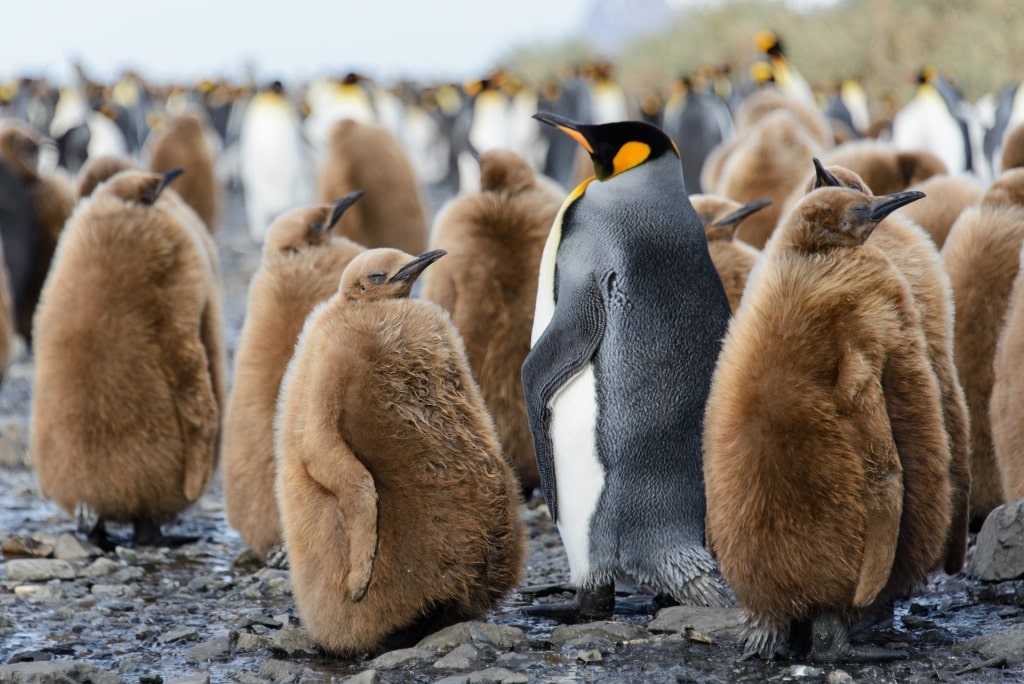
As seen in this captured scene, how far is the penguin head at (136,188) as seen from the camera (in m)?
5.00

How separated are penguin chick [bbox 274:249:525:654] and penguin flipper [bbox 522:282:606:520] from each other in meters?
0.34

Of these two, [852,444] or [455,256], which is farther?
[455,256]

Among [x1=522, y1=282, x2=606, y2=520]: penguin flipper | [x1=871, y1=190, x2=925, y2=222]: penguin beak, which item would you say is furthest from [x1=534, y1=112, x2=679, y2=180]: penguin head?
[x1=871, y1=190, x2=925, y2=222]: penguin beak

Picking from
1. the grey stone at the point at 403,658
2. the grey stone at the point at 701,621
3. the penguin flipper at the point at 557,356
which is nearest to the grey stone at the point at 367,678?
the grey stone at the point at 403,658

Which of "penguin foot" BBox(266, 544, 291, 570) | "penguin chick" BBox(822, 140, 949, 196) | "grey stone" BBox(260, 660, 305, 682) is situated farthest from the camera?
"penguin chick" BBox(822, 140, 949, 196)

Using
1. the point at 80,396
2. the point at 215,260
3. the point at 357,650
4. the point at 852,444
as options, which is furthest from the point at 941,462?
the point at 215,260

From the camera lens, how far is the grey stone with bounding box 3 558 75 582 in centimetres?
466

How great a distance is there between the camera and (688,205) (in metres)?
4.05

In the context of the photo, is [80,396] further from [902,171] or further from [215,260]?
[902,171]

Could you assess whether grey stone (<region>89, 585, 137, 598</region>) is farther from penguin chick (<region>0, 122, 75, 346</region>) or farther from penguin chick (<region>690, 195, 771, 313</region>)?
penguin chick (<region>0, 122, 75, 346</region>)

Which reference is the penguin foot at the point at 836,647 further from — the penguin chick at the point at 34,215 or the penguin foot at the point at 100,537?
the penguin chick at the point at 34,215

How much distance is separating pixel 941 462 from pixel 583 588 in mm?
1202

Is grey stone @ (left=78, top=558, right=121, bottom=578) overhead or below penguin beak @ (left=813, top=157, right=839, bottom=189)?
below

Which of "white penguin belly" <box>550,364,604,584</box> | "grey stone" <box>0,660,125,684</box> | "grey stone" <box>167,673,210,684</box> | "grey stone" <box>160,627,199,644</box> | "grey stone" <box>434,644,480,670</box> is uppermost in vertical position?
"white penguin belly" <box>550,364,604,584</box>
